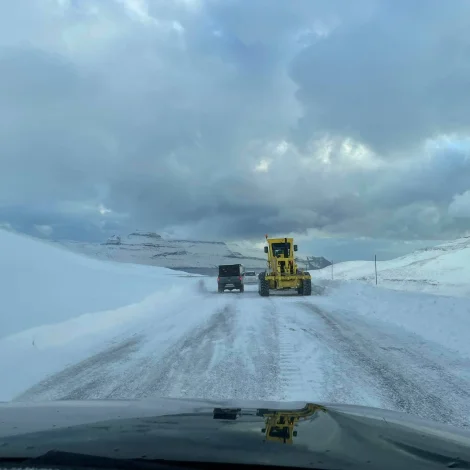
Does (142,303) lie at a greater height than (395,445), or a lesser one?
greater

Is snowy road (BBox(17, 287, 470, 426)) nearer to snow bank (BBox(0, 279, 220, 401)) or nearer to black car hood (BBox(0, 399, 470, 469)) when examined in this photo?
snow bank (BBox(0, 279, 220, 401))

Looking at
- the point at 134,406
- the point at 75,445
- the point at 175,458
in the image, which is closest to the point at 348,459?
the point at 175,458

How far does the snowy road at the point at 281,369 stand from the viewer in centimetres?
657

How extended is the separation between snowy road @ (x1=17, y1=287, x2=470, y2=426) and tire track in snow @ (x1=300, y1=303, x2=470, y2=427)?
0.04 feet

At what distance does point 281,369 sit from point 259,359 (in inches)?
36.2

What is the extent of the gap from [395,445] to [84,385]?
17.5 ft

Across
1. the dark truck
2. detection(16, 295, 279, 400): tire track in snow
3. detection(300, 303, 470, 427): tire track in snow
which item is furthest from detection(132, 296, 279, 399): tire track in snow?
the dark truck

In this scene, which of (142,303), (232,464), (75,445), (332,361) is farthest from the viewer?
(142,303)

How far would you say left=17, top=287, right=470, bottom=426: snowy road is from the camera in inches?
259

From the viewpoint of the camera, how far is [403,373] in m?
7.82

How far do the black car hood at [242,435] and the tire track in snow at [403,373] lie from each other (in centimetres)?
208

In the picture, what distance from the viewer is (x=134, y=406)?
14.0 ft

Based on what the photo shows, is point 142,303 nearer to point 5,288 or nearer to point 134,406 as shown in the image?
point 5,288

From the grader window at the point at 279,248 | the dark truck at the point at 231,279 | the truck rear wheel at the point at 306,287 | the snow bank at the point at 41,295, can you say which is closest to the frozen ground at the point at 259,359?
the snow bank at the point at 41,295
